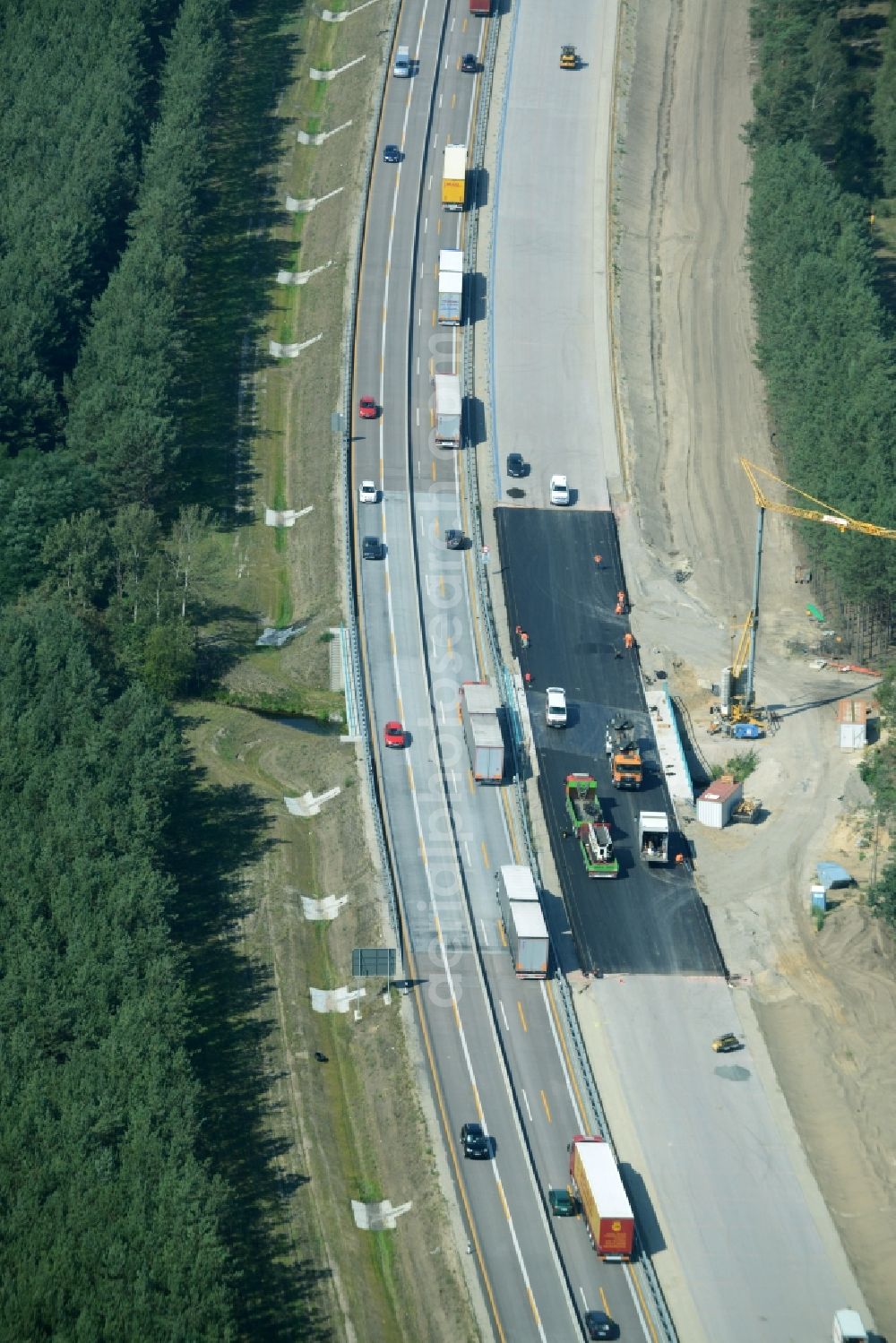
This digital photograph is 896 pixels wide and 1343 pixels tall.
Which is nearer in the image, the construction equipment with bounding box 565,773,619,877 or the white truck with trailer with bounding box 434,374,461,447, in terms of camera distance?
the construction equipment with bounding box 565,773,619,877

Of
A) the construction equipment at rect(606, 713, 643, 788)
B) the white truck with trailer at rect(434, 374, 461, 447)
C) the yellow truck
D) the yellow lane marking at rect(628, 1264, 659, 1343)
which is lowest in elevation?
the yellow lane marking at rect(628, 1264, 659, 1343)

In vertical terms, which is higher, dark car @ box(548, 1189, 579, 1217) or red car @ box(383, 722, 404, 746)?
red car @ box(383, 722, 404, 746)

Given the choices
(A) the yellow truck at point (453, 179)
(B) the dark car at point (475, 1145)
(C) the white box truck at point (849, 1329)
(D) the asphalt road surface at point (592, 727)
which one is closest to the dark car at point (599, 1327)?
(C) the white box truck at point (849, 1329)

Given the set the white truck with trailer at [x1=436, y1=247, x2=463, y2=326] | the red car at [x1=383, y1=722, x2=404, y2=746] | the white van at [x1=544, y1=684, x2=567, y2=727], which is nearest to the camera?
the red car at [x1=383, y1=722, x2=404, y2=746]

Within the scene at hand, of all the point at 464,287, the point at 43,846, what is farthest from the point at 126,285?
the point at 43,846

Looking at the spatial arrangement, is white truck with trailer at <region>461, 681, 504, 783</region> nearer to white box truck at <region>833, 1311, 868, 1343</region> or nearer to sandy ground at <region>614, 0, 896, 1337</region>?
sandy ground at <region>614, 0, 896, 1337</region>

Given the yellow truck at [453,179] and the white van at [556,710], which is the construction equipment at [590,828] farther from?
the yellow truck at [453,179]

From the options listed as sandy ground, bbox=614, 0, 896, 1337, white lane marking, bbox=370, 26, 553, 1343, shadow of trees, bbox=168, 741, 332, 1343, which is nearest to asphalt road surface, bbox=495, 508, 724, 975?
sandy ground, bbox=614, 0, 896, 1337

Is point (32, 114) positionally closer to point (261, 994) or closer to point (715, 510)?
point (715, 510)
